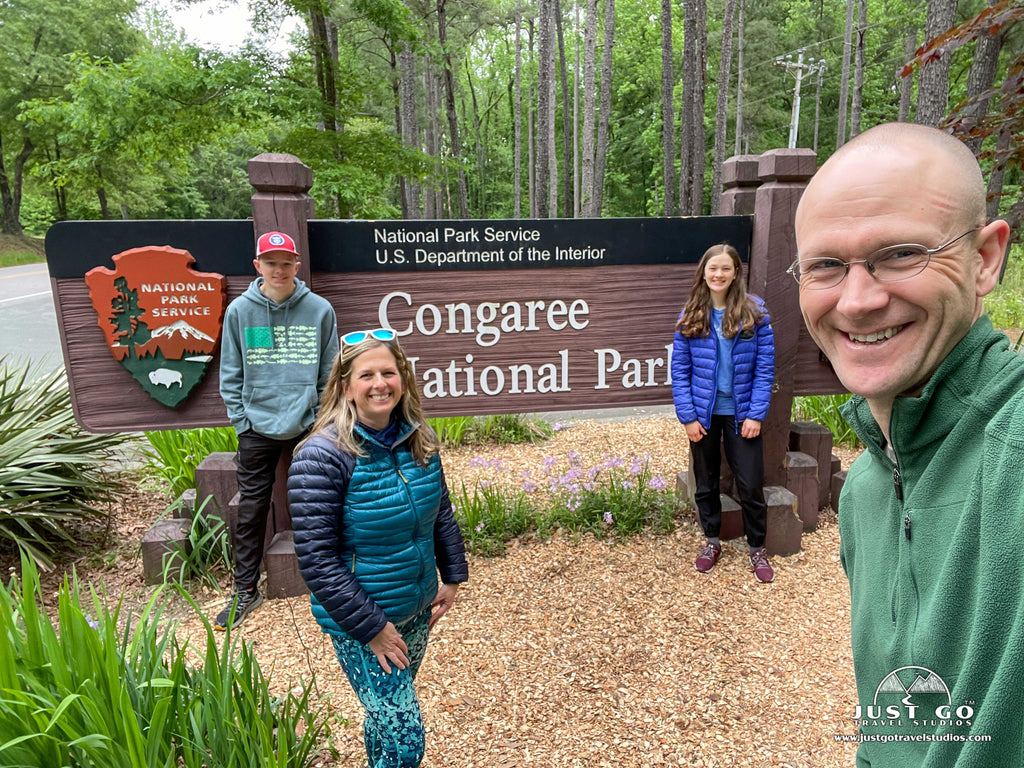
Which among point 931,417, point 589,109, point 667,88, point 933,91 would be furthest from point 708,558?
point 667,88

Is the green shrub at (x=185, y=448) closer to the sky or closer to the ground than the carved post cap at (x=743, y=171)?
closer to the ground

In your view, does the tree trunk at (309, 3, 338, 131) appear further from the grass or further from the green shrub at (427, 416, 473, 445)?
the grass

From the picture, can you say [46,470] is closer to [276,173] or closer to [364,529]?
[276,173]

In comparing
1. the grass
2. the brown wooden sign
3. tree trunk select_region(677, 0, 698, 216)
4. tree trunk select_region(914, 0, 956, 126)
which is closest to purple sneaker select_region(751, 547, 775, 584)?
the brown wooden sign

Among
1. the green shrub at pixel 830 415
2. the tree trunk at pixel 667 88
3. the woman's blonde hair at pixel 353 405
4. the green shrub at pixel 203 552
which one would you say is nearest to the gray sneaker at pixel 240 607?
the green shrub at pixel 203 552

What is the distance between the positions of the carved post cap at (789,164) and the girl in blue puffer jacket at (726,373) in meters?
0.59

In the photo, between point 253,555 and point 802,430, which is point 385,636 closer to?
point 253,555

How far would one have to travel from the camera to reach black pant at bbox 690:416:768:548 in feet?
11.2

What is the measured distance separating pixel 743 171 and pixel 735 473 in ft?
5.69

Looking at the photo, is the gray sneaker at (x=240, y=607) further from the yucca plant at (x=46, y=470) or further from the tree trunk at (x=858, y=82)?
the tree trunk at (x=858, y=82)

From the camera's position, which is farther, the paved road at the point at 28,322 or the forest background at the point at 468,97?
the paved road at the point at 28,322

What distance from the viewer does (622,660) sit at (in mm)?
2789

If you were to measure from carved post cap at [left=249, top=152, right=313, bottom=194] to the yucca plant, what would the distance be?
7.20ft

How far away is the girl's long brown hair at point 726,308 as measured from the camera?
321 cm
